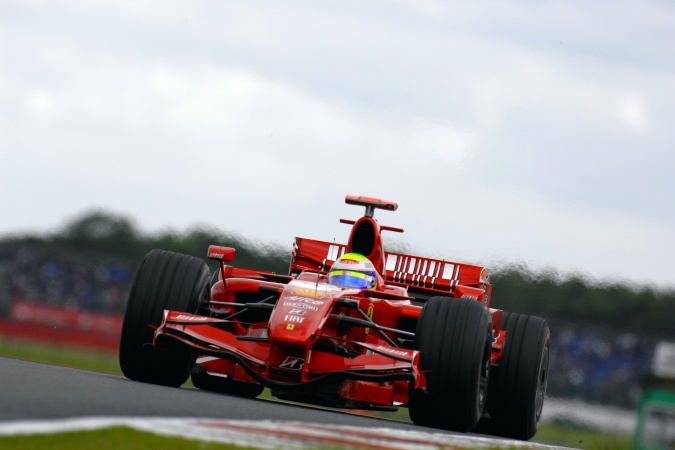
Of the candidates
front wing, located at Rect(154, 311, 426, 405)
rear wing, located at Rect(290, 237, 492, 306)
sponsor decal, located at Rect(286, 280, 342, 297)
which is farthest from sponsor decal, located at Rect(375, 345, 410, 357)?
rear wing, located at Rect(290, 237, 492, 306)

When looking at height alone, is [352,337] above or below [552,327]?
below

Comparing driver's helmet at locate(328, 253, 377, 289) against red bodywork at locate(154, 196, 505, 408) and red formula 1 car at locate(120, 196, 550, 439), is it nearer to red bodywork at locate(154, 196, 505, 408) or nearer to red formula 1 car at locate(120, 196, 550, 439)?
red formula 1 car at locate(120, 196, 550, 439)

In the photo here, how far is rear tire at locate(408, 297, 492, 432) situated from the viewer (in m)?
10.9

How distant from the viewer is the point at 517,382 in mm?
13359

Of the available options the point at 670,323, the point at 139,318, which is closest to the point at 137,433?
the point at 139,318

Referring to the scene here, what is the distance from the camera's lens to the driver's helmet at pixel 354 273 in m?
12.8

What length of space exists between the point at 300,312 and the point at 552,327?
29.6 ft

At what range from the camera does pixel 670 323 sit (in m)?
18.4

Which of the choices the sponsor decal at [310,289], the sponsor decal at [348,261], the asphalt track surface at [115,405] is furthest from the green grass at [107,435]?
the sponsor decal at [310,289]

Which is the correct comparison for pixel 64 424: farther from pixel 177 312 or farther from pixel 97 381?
pixel 177 312

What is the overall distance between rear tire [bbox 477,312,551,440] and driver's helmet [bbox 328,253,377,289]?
1.75m

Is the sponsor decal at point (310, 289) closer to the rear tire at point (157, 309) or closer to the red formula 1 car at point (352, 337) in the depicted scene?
the red formula 1 car at point (352, 337)

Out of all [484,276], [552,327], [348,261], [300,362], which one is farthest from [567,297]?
[300,362]

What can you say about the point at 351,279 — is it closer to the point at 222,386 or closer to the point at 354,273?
the point at 354,273
